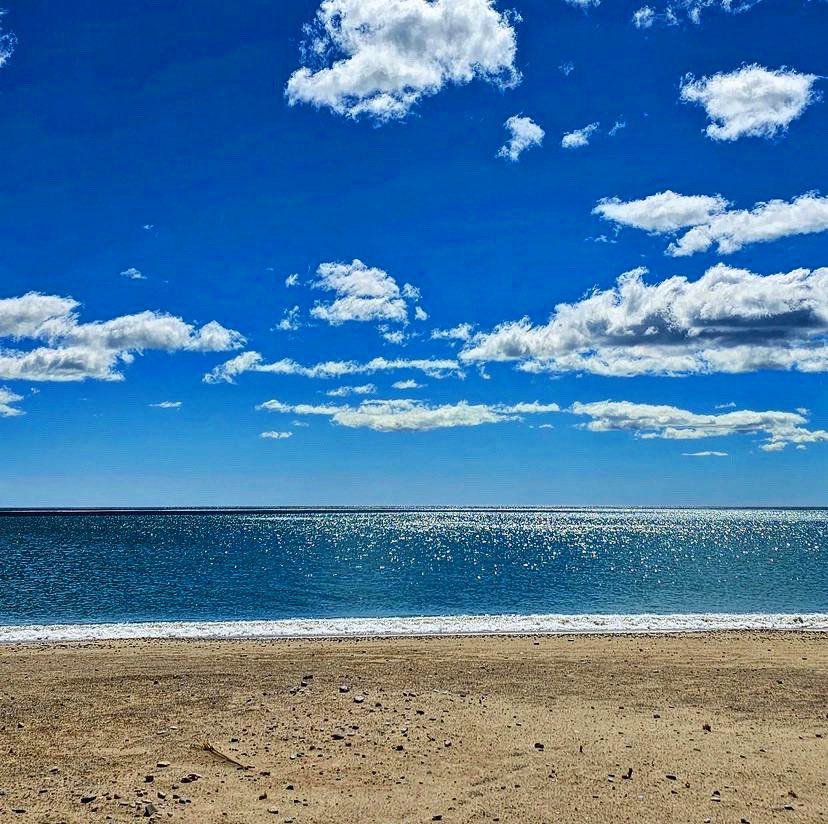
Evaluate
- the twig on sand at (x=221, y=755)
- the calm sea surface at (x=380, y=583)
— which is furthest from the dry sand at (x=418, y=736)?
the calm sea surface at (x=380, y=583)

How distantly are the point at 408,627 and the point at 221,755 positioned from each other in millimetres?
17639

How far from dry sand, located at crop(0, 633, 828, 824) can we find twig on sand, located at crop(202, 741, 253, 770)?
0.36ft

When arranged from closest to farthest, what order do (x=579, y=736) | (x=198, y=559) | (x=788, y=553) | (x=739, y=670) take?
1. (x=579, y=736)
2. (x=739, y=670)
3. (x=198, y=559)
4. (x=788, y=553)

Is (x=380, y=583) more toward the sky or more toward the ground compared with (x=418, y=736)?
more toward the ground

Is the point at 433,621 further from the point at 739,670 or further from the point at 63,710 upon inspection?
the point at 63,710

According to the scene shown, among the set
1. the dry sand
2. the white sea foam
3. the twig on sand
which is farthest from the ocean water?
the twig on sand

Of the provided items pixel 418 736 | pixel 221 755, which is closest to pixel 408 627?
pixel 418 736

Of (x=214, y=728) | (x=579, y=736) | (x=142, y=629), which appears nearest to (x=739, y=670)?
(x=579, y=736)

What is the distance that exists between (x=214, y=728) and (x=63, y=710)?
408 centimetres

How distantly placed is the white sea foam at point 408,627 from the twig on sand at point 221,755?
45.8 ft

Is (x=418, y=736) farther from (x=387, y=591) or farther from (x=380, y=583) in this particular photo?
(x=380, y=583)

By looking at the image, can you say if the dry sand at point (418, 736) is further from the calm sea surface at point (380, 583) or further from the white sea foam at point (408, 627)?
the calm sea surface at point (380, 583)

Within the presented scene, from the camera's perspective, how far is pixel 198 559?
79.8 meters

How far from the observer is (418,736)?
1470cm
